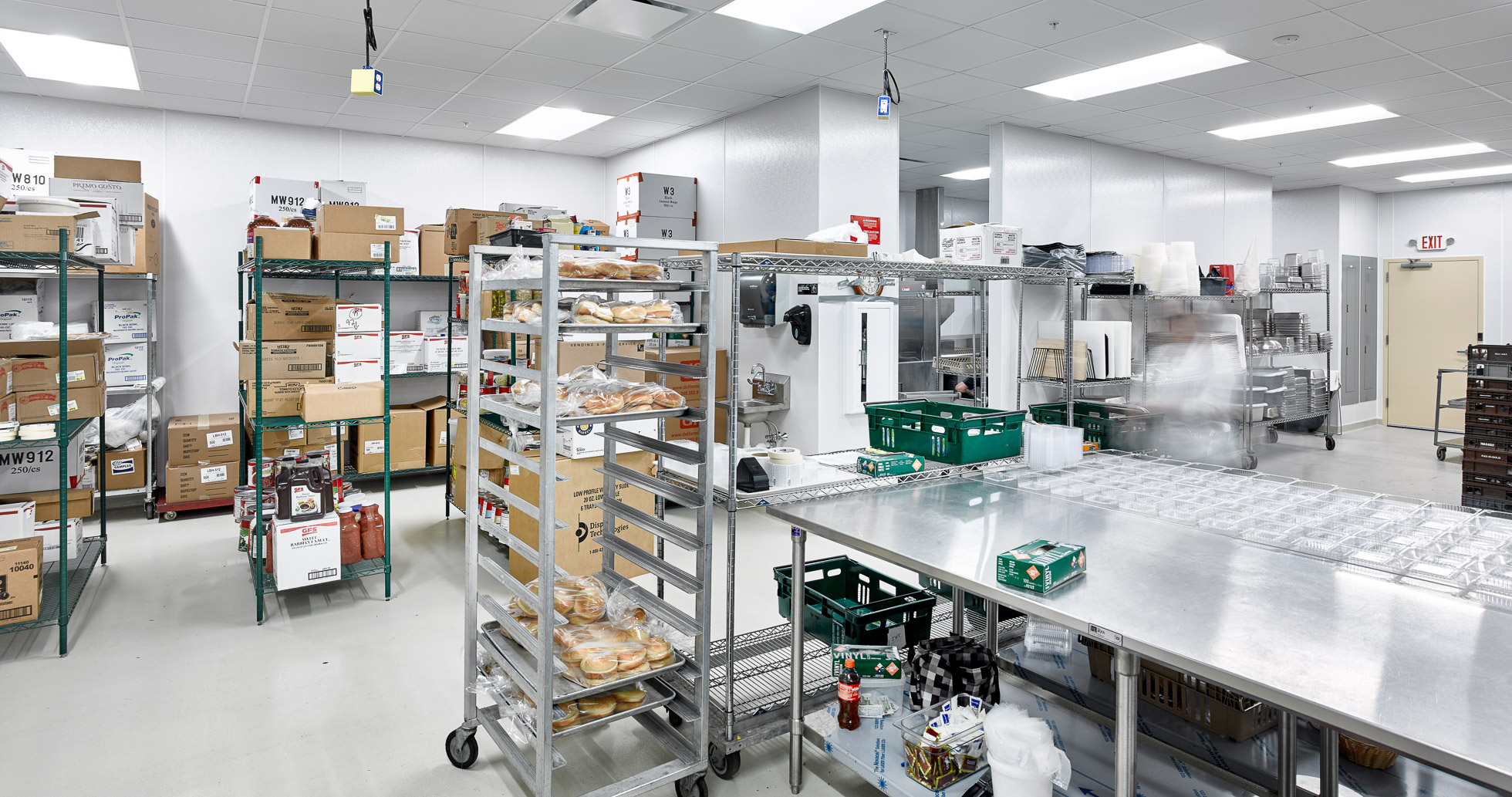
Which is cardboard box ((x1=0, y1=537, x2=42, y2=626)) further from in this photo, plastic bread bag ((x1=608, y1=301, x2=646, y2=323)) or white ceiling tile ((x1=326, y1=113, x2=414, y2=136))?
white ceiling tile ((x1=326, y1=113, x2=414, y2=136))

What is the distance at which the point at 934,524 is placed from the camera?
2.38 m

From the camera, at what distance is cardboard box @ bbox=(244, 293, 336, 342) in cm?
491

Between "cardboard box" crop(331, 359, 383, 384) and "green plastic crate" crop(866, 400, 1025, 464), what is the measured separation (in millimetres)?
2614

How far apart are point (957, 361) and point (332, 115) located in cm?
534

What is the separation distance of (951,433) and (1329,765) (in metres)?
1.46

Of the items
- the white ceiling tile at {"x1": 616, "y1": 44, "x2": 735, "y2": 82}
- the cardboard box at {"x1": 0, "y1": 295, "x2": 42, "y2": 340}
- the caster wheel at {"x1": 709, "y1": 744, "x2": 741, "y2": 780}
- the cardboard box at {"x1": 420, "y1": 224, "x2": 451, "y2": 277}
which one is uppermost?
the white ceiling tile at {"x1": 616, "y1": 44, "x2": 735, "y2": 82}

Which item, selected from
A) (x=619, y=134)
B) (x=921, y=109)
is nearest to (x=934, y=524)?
(x=921, y=109)

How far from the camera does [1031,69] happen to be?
520 cm

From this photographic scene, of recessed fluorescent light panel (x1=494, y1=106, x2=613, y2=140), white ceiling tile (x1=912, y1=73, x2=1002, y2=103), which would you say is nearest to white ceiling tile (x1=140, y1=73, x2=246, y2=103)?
recessed fluorescent light panel (x1=494, y1=106, x2=613, y2=140)

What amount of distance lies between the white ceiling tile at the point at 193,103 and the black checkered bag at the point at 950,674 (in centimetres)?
622

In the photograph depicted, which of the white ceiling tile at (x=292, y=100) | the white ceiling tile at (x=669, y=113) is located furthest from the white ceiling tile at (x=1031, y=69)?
the white ceiling tile at (x=292, y=100)

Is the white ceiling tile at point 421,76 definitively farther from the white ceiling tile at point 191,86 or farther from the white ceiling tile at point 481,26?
the white ceiling tile at point 191,86

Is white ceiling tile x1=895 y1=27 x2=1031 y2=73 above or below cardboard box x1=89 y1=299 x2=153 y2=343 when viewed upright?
above

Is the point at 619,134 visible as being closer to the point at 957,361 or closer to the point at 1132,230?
the point at 957,361
